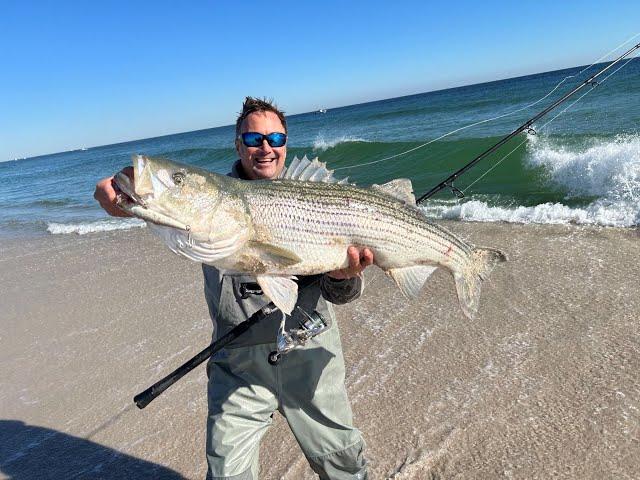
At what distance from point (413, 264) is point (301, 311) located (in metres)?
0.82

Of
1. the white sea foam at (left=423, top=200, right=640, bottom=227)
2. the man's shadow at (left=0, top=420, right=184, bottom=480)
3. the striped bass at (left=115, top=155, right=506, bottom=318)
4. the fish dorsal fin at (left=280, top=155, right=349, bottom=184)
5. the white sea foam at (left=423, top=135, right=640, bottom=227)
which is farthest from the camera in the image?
the white sea foam at (left=423, top=135, right=640, bottom=227)

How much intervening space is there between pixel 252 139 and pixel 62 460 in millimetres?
3257

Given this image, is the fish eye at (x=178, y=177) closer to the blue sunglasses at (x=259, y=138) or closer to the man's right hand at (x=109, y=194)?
the man's right hand at (x=109, y=194)

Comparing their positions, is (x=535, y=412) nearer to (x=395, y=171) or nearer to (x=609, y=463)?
(x=609, y=463)

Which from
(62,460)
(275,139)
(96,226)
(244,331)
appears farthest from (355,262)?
(96,226)

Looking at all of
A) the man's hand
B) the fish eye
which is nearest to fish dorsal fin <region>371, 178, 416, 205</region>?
the man's hand

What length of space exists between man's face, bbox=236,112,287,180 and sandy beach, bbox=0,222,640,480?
7.27 feet

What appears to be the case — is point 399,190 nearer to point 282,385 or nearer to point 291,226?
point 291,226

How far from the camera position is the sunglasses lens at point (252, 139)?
11.2 feet

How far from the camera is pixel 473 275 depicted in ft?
11.1

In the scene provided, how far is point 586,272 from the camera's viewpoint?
19.6ft

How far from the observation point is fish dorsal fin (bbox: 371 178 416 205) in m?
3.16

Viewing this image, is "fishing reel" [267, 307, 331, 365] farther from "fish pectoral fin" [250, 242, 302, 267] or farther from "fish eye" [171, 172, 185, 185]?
"fish eye" [171, 172, 185, 185]

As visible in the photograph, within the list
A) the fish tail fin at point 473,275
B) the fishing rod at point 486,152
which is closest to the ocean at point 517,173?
the fishing rod at point 486,152
